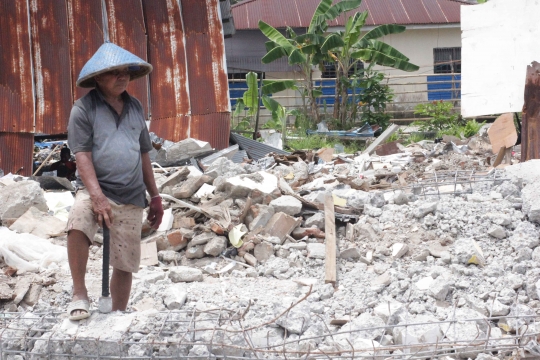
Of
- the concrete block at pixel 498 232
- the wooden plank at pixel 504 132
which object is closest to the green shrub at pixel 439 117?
the wooden plank at pixel 504 132

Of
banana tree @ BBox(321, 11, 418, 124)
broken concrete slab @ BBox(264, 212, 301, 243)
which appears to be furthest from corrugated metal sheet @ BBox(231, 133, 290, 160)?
banana tree @ BBox(321, 11, 418, 124)

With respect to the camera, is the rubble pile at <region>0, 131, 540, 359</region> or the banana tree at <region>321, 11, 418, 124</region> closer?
the rubble pile at <region>0, 131, 540, 359</region>

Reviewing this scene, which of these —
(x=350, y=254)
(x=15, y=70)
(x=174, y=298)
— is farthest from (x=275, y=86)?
(x=174, y=298)

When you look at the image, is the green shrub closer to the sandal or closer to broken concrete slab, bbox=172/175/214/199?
broken concrete slab, bbox=172/175/214/199

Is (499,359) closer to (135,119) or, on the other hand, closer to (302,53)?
(135,119)

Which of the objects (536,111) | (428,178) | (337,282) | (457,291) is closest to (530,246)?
(457,291)

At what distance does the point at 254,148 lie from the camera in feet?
37.0

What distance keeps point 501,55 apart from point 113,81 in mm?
5508

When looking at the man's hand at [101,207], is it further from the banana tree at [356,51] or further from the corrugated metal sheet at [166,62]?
the banana tree at [356,51]

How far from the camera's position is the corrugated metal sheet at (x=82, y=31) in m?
10.3

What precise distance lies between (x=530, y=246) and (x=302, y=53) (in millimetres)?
10857

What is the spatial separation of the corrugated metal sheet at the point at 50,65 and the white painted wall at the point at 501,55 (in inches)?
223

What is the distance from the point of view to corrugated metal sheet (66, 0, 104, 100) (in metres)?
10.3

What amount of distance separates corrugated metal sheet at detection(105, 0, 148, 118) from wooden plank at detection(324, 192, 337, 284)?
14.9ft
